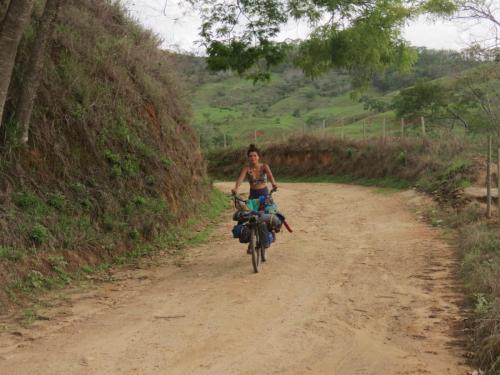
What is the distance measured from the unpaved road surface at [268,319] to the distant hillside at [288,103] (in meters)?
32.3

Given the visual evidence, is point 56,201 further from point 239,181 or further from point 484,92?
point 484,92

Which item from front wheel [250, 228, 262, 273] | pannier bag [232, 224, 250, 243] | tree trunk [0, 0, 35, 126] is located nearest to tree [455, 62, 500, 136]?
front wheel [250, 228, 262, 273]

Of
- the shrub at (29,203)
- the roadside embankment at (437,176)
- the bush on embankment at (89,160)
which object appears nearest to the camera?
the roadside embankment at (437,176)

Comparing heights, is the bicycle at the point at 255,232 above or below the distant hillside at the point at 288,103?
below

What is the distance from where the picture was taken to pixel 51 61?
1105 cm

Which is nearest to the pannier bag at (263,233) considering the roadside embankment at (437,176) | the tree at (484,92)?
the roadside embankment at (437,176)

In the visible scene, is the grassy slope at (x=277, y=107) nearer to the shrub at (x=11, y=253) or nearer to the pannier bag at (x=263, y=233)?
the pannier bag at (x=263, y=233)

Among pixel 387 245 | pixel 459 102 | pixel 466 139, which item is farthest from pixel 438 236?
pixel 459 102

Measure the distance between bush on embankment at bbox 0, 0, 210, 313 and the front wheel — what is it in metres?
2.45

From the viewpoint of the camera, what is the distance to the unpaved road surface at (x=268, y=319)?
5191mm

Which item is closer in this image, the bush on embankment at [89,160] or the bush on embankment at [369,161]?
the bush on embankment at [89,160]

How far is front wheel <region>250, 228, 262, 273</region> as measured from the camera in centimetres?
881

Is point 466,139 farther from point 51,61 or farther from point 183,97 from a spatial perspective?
point 51,61

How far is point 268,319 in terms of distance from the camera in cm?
646
